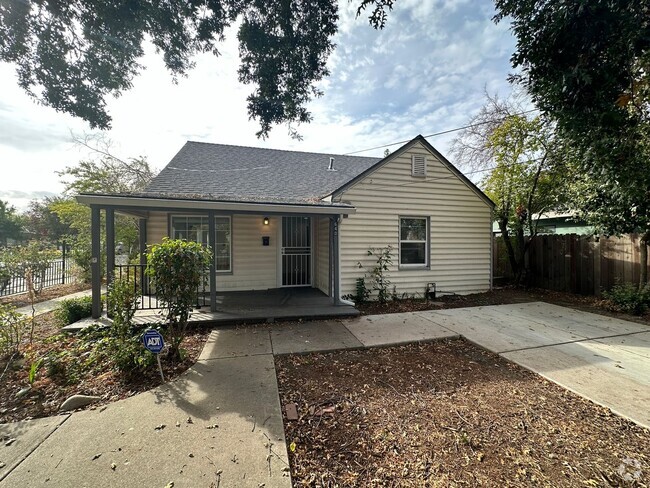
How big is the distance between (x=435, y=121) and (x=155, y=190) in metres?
9.53

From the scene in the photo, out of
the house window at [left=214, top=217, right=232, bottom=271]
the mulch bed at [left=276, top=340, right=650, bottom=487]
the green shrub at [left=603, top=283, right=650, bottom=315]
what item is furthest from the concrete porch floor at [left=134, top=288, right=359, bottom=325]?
the green shrub at [left=603, top=283, right=650, bottom=315]

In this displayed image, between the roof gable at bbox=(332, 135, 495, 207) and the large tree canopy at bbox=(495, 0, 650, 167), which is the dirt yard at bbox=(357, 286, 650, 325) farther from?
the large tree canopy at bbox=(495, 0, 650, 167)

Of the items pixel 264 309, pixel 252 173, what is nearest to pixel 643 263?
pixel 264 309

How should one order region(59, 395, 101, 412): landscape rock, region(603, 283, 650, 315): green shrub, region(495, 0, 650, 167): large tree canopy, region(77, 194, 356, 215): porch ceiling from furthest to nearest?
1. region(603, 283, 650, 315): green shrub
2. region(77, 194, 356, 215): porch ceiling
3. region(495, 0, 650, 167): large tree canopy
4. region(59, 395, 101, 412): landscape rock

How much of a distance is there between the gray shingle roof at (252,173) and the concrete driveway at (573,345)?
4.63 metres

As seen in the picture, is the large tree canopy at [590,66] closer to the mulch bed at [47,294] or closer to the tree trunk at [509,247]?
the tree trunk at [509,247]

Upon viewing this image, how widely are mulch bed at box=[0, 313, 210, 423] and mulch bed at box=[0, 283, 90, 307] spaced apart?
5370 mm

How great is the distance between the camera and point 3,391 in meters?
3.13

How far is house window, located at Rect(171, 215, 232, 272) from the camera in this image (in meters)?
7.81

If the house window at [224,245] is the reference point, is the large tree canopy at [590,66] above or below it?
above

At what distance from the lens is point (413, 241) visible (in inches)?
313

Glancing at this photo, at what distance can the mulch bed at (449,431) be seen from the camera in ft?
6.52

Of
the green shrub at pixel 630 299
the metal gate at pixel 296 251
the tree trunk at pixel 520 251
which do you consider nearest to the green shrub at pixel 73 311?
the metal gate at pixel 296 251

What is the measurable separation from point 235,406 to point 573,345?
5179 millimetres
